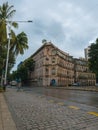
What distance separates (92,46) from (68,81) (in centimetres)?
4837

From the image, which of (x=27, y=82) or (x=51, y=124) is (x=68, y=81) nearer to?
(x=27, y=82)

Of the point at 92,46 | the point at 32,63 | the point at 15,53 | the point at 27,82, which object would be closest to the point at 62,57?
the point at 32,63

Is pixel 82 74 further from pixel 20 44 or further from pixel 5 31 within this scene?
pixel 5 31

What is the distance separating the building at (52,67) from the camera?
80250mm

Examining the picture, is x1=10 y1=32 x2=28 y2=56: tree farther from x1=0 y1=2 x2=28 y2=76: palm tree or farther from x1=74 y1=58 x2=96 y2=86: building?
x1=74 y1=58 x2=96 y2=86: building

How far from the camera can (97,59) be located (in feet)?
149

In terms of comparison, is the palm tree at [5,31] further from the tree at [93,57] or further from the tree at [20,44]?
the tree at [93,57]

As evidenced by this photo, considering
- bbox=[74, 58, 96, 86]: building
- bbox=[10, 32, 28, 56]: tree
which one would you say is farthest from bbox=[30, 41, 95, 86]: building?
bbox=[10, 32, 28, 56]: tree

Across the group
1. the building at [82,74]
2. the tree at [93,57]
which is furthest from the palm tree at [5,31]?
the building at [82,74]

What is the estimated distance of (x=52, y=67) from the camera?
3184 inches

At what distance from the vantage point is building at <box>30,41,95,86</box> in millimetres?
80250

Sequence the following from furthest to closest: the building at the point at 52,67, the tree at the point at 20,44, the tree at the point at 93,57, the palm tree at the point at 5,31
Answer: the building at the point at 52,67 < the tree at the point at 93,57 < the tree at the point at 20,44 < the palm tree at the point at 5,31

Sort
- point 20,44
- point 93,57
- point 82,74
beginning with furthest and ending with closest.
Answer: point 82,74
point 93,57
point 20,44

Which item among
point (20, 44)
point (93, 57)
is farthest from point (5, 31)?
point (93, 57)
